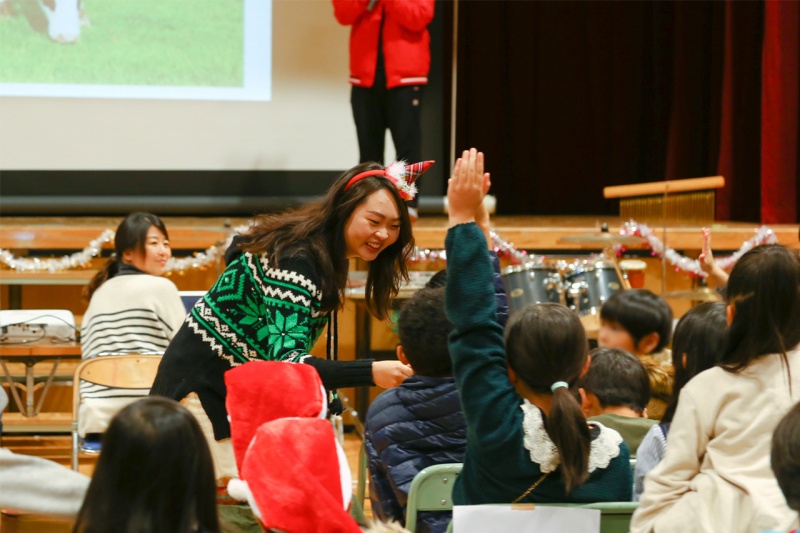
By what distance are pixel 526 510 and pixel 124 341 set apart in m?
2.55

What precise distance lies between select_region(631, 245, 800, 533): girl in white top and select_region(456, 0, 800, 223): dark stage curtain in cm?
642

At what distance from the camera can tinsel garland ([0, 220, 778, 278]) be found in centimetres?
557

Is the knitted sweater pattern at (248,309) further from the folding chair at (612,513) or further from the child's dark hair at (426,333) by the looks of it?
the folding chair at (612,513)

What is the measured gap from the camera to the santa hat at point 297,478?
1484 mm

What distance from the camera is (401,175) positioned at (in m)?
2.47

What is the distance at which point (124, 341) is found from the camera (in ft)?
13.3

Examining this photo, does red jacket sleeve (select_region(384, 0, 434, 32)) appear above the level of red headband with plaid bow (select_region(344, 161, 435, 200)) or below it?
above

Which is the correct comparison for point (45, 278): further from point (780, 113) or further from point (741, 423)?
point (780, 113)

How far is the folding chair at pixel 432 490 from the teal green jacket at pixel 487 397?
11.4 inches

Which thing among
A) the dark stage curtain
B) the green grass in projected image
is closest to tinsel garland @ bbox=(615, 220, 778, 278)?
the dark stage curtain

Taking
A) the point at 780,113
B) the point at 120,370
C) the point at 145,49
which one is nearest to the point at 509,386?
the point at 120,370

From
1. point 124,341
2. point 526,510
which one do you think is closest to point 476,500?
point 526,510

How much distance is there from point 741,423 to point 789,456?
36 centimetres

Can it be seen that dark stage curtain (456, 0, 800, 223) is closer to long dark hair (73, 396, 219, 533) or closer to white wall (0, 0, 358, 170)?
white wall (0, 0, 358, 170)
